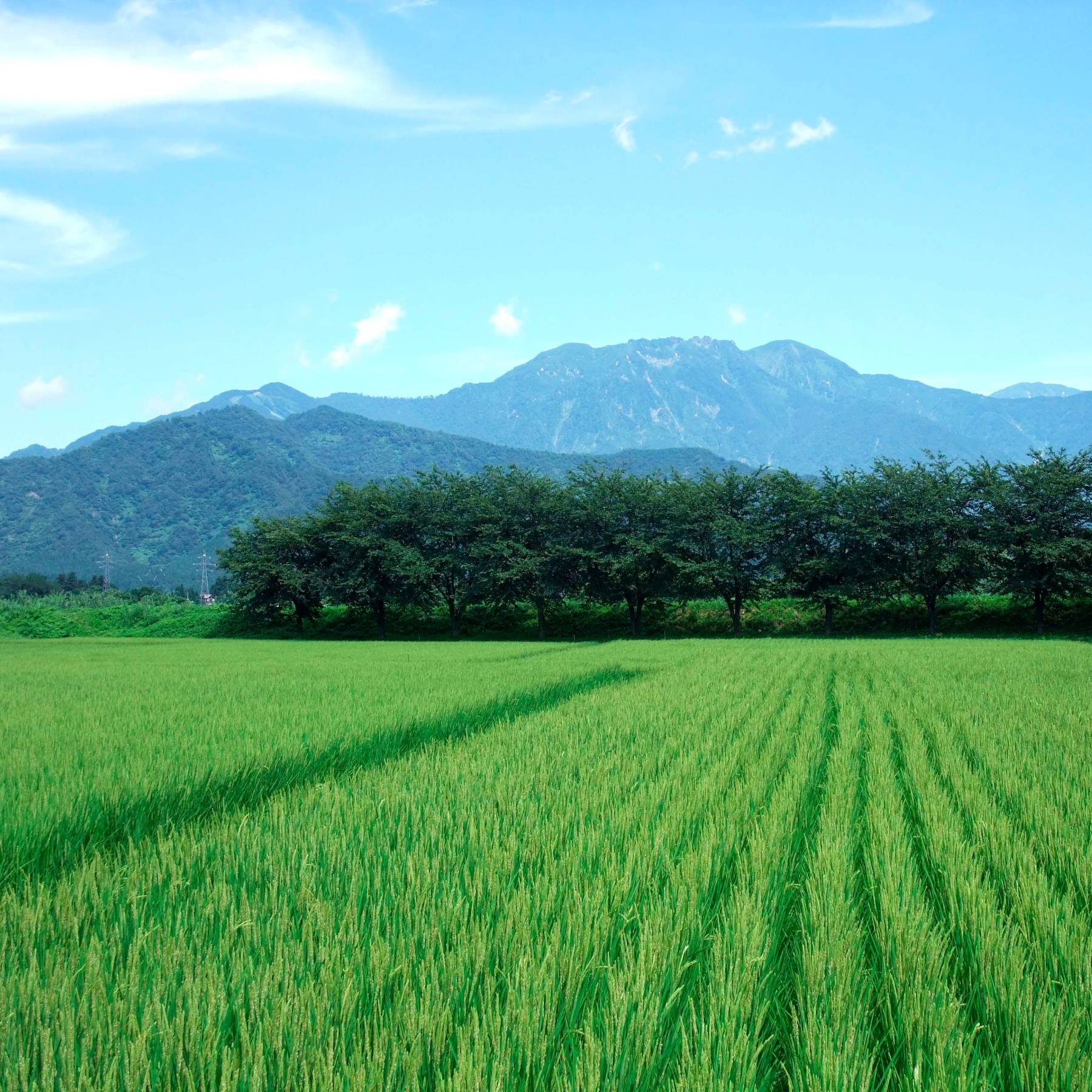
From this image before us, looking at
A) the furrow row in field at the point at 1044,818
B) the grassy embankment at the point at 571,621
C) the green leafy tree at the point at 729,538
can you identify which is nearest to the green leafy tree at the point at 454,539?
the grassy embankment at the point at 571,621

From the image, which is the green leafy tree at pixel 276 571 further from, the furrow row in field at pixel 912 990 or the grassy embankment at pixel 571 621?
the furrow row in field at pixel 912 990

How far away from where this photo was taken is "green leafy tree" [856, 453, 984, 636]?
113 ft

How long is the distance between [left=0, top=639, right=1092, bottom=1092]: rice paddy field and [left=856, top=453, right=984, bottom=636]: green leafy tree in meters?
31.3

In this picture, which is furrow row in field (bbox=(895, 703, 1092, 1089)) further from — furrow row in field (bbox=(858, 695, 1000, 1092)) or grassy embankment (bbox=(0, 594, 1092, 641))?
grassy embankment (bbox=(0, 594, 1092, 641))

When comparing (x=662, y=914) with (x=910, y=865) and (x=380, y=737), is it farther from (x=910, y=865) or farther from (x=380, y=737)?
(x=380, y=737)

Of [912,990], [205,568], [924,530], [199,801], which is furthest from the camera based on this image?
[205,568]

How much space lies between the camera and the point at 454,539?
43.0m

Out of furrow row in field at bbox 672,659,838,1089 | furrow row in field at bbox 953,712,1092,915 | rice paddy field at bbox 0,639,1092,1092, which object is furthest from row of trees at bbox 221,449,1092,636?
furrow row in field at bbox 672,659,838,1089

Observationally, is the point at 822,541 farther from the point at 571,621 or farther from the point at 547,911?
the point at 547,911

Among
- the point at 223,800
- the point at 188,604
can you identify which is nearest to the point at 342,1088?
the point at 223,800

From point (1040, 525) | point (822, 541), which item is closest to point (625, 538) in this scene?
point (822, 541)

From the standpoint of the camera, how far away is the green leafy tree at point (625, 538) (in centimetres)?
3866

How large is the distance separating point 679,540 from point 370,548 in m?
17.2

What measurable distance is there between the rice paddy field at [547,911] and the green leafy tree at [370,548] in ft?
115
